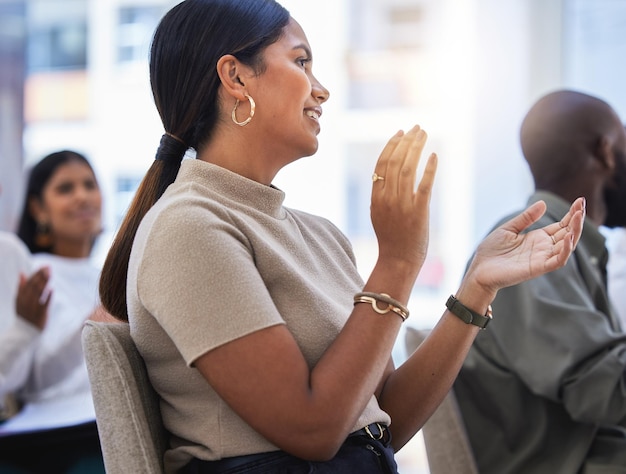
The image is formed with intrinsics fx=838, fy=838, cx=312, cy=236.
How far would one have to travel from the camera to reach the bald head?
6.18ft

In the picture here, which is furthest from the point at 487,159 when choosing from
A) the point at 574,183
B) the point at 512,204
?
the point at 574,183

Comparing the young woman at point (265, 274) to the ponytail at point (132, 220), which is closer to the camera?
the young woman at point (265, 274)

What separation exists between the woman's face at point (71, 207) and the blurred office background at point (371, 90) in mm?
974

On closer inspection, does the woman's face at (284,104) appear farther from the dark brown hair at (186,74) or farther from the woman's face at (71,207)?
the woman's face at (71,207)

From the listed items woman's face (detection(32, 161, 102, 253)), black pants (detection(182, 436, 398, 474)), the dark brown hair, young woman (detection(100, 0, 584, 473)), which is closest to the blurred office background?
woman's face (detection(32, 161, 102, 253))

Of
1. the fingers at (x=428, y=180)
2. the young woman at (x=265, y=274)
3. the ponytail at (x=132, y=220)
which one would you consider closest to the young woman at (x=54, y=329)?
the ponytail at (x=132, y=220)

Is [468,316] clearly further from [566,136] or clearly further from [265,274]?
[566,136]

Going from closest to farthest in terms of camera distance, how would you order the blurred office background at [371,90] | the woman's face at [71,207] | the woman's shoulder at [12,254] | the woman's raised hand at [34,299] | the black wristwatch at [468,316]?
the black wristwatch at [468,316], the woman's raised hand at [34,299], the woman's shoulder at [12,254], the woman's face at [71,207], the blurred office background at [371,90]

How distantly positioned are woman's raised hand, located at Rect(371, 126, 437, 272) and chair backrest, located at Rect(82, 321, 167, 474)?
342mm

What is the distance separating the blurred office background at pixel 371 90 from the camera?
3.56 meters

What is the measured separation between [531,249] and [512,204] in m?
2.53

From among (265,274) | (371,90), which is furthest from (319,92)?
(371,90)

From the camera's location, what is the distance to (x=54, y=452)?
6.41 feet

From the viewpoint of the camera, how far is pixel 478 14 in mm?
3650
